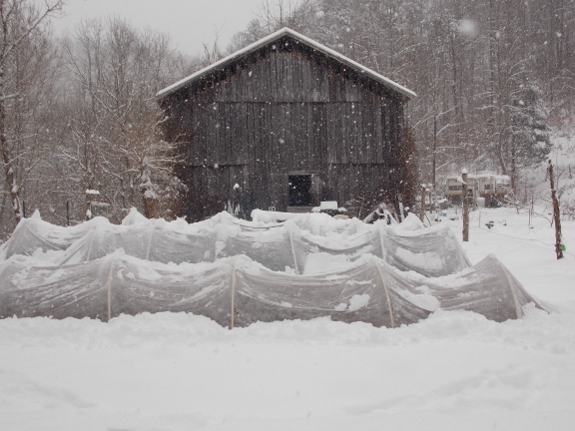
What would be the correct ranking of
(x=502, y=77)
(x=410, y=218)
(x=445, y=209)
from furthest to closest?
1. (x=502, y=77)
2. (x=445, y=209)
3. (x=410, y=218)

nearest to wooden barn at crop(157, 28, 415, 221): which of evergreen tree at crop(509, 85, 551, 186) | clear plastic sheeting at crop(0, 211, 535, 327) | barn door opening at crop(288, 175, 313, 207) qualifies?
barn door opening at crop(288, 175, 313, 207)

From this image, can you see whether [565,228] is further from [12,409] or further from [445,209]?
[12,409]

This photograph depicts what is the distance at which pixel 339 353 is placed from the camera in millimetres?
6293

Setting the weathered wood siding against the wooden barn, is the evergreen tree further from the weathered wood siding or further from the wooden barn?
the weathered wood siding

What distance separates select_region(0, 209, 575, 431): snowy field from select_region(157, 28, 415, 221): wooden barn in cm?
1040

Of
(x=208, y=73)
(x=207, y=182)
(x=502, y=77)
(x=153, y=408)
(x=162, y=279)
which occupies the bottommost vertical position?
(x=153, y=408)

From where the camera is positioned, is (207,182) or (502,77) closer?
(207,182)

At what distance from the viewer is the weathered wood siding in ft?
57.6

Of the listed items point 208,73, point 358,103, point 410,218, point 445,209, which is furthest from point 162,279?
point 445,209

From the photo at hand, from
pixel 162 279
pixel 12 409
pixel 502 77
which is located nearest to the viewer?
pixel 12 409

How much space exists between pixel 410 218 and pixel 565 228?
8.62 meters

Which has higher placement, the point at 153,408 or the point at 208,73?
the point at 208,73

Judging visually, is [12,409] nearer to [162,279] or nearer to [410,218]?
[162,279]

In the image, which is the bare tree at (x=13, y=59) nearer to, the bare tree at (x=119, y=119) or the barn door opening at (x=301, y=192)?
the bare tree at (x=119, y=119)
